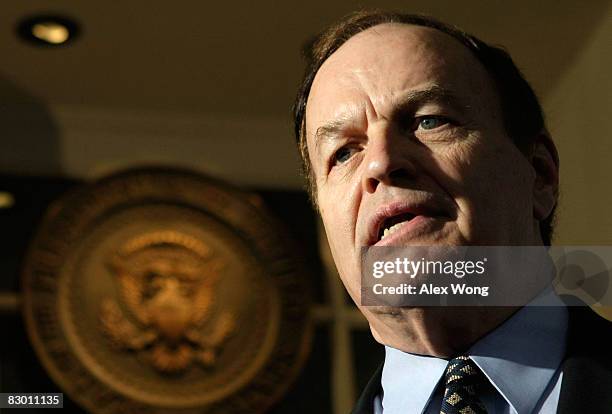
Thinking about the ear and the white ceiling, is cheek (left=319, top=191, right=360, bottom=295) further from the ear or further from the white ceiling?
the white ceiling

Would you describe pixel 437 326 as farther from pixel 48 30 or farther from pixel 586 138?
pixel 48 30

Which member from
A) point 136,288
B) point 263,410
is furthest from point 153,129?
point 263,410

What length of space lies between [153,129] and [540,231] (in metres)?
1.05

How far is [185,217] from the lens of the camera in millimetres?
1558

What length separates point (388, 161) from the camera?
56 centimetres

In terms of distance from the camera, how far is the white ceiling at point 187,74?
55.0 inches

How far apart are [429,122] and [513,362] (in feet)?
0.44

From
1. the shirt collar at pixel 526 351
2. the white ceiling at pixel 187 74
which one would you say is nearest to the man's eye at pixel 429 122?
the shirt collar at pixel 526 351

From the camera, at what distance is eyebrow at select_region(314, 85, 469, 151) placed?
1.93 feet

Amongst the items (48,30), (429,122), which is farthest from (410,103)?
(48,30)

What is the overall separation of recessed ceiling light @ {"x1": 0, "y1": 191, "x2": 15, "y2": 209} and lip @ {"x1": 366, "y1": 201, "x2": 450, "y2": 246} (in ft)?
3.46

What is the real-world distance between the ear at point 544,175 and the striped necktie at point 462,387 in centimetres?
11

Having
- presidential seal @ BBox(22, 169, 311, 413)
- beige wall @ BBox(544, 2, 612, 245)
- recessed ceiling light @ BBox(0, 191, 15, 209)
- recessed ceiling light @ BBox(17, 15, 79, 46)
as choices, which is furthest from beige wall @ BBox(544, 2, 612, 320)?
recessed ceiling light @ BBox(0, 191, 15, 209)

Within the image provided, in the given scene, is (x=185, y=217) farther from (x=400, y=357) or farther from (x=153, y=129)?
(x=400, y=357)
